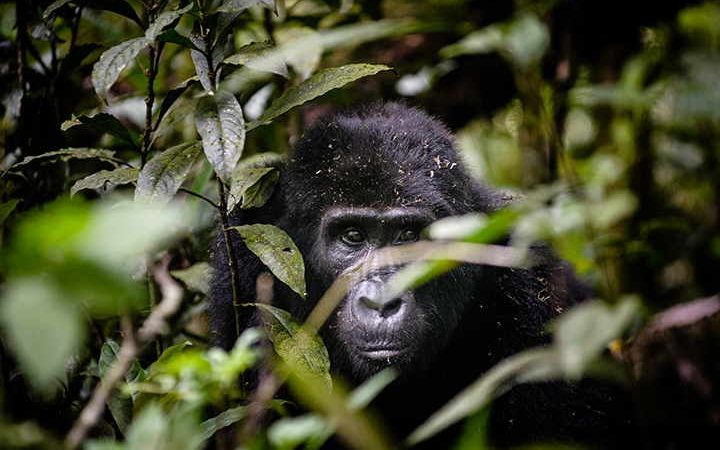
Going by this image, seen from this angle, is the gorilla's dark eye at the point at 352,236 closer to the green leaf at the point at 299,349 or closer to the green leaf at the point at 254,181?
the green leaf at the point at 254,181

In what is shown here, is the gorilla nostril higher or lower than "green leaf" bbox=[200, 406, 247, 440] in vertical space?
lower

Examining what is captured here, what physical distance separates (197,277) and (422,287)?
47.7 inches

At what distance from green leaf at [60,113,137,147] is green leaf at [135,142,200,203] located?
0.41 metres

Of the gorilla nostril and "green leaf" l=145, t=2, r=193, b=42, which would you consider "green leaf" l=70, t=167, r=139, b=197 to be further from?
the gorilla nostril

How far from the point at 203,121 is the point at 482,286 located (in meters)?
1.58

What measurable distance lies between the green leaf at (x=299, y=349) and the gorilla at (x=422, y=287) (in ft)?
1.81

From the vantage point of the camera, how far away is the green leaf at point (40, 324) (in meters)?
1.00

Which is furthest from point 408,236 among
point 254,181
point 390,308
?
point 254,181

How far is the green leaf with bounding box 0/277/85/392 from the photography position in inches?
39.5

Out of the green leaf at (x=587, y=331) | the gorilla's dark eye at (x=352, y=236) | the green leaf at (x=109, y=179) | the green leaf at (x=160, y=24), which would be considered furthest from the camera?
the gorilla's dark eye at (x=352, y=236)

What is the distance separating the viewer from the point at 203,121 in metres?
2.58

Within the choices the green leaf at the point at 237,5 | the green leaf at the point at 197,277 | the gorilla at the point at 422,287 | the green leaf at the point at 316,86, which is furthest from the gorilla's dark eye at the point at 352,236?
the green leaf at the point at 237,5

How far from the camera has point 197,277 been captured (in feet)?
13.0


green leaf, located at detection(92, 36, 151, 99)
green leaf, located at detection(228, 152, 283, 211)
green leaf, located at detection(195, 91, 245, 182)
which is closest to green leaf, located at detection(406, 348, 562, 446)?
green leaf, located at detection(195, 91, 245, 182)
